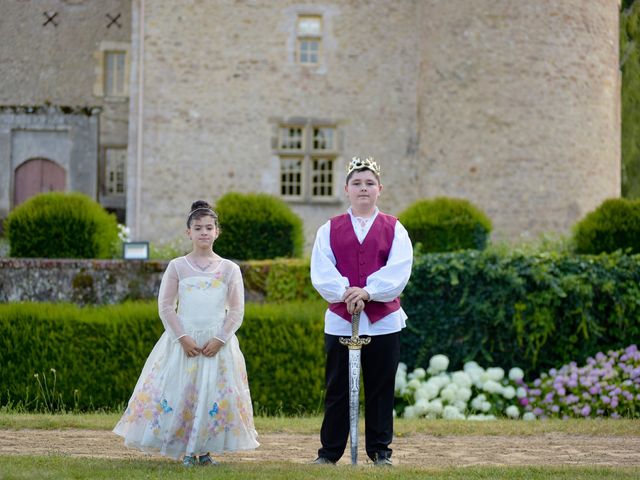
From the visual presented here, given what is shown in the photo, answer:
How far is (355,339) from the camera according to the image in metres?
6.41

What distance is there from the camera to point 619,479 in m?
6.07

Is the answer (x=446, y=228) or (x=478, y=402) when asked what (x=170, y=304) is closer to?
(x=478, y=402)

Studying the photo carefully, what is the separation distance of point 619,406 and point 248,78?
11.5 m

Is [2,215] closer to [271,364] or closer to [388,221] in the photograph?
[271,364]

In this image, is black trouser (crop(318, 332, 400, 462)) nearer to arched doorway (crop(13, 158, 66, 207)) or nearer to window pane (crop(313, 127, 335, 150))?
window pane (crop(313, 127, 335, 150))

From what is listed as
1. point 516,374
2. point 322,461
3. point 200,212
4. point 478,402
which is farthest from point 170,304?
point 516,374

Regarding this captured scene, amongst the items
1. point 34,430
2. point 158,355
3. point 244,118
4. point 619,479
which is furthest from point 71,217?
point 619,479

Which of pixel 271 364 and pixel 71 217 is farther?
pixel 71 217

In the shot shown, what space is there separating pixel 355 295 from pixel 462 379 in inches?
217

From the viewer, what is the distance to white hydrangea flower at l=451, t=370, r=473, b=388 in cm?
1156

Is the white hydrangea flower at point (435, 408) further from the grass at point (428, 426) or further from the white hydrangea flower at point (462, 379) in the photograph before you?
the grass at point (428, 426)

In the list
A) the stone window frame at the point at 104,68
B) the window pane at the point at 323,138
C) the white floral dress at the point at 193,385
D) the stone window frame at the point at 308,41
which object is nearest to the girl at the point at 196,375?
the white floral dress at the point at 193,385

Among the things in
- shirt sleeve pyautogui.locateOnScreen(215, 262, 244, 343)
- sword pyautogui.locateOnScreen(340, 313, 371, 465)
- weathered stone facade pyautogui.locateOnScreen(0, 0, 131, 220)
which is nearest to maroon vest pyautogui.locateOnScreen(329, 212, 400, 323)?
sword pyautogui.locateOnScreen(340, 313, 371, 465)

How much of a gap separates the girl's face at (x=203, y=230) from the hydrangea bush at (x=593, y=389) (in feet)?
17.9
